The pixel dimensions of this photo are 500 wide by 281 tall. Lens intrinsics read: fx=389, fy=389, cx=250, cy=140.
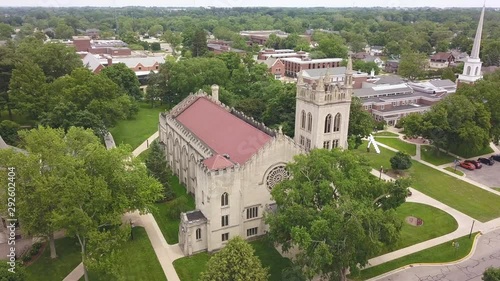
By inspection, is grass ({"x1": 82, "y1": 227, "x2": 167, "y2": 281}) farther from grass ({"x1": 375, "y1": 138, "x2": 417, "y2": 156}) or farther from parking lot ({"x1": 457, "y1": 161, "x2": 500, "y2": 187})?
grass ({"x1": 375, "y1": 138, "x2": 417, "y2": 156})

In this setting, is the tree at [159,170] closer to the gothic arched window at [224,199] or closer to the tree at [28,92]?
the gothic arched window at [224,199]

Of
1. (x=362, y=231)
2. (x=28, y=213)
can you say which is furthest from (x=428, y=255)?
(x=28, y=213)

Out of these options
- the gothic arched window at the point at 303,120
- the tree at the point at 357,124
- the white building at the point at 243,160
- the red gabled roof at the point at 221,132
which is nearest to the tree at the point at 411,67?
the tree at the point at 357,124

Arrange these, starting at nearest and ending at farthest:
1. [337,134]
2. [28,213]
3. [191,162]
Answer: [28,213]
[337,134]
[191,162]

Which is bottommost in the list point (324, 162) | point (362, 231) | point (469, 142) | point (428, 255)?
point (428, 255)

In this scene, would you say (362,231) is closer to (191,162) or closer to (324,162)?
(324,162)

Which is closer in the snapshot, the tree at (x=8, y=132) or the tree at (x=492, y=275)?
the tree at (x=492, y=275)
